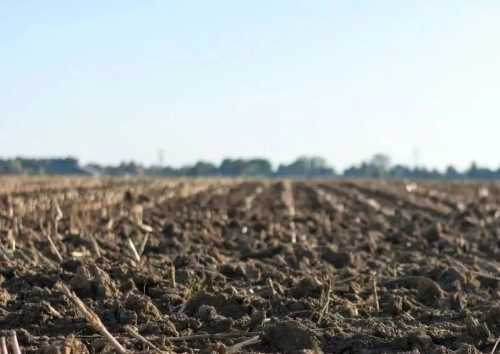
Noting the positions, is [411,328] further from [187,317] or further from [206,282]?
[206,282]

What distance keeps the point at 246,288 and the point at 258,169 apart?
117932mm

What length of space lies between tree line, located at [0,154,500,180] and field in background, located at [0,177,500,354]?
70.9m

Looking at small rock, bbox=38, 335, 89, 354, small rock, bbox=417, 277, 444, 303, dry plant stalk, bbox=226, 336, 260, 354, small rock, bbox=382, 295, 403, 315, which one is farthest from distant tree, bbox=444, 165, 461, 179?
small rock, bbox=38, 335, 89, 354

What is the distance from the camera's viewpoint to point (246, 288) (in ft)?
24.5

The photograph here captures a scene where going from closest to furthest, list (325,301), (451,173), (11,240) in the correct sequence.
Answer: (325,301) → (11,240) → (451,173)

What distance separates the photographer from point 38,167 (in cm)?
8562

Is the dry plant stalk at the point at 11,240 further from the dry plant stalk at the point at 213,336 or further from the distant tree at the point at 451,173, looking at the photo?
the distant tree at the point at 451,173

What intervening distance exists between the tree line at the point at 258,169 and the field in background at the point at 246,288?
70949 mm

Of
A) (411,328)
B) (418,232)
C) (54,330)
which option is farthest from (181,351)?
(418,232)

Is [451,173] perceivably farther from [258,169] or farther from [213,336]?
[213,336]

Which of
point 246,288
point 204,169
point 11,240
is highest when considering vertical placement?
point 204,169

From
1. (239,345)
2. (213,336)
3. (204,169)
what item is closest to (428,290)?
(213,336)

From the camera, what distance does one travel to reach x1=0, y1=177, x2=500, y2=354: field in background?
17.5ft

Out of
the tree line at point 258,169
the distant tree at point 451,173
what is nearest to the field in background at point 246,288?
the tree line at point 258,169
